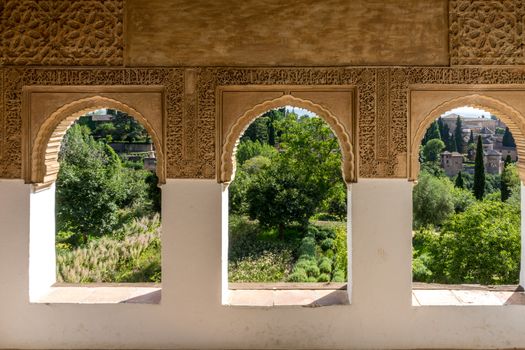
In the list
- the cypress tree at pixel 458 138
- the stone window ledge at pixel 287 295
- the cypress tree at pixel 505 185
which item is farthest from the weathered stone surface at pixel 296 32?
the cypress tree at pixel 458 138

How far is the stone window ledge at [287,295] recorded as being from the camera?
169 inches

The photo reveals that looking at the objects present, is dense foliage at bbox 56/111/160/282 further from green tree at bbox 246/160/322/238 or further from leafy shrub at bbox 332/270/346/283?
leafy shrub at bbox 332/270/346/283

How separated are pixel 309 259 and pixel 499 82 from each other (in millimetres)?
10046

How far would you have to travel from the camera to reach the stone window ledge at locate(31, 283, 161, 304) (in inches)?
169

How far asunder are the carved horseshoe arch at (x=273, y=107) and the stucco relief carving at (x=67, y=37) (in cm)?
123

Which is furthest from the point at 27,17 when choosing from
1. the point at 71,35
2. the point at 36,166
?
the point at 36,166

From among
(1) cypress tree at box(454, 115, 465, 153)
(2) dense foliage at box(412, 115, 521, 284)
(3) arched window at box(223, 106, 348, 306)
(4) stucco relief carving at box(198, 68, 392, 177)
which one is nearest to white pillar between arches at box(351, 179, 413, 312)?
(4) stucco relief carving at box(198, 68, 392, 177)

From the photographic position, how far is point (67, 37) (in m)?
4.26

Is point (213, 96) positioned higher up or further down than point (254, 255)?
higher up

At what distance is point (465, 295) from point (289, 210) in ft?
40.1

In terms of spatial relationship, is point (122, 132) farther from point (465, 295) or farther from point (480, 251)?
point (465, 295)

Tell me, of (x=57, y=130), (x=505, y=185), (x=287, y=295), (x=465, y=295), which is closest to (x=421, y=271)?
(x=505, y=185)

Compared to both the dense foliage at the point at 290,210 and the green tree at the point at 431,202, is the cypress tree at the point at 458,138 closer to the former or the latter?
the green tree at the point at 431,202

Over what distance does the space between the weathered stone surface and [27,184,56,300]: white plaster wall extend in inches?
67.0
